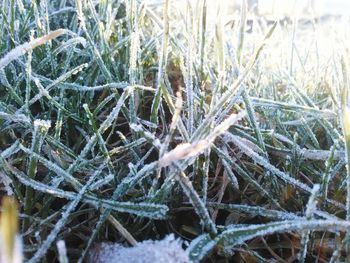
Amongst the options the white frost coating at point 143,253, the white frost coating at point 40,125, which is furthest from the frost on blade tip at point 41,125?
the white frost coating at point 143,253

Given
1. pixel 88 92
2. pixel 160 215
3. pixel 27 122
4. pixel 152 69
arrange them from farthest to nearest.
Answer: pixel 152 69 < pixel 88 92 < pixel 27 122 < pixel 160 215

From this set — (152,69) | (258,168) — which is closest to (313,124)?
(258,168)

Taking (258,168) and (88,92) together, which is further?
(88,92)

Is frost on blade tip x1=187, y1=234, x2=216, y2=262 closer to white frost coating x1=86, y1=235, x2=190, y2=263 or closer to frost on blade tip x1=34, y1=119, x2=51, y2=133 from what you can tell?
white frost coating x1=86, y1=235, x2=190, y2=263

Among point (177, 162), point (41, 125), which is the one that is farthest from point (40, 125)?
point (177, 162)

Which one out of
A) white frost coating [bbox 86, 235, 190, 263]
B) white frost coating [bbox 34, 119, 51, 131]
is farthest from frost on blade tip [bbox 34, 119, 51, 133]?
white frost coating [bbox 86, 235, 190, 263]

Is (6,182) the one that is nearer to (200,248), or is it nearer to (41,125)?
(41,125)

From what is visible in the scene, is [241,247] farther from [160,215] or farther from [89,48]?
[89,48]
